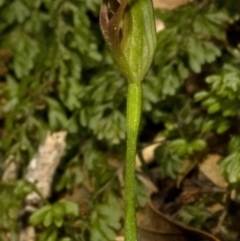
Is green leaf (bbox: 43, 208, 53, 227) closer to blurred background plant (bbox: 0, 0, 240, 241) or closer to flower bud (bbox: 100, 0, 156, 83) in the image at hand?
blurred background plant (bbox: 0, 0, 240, 241)

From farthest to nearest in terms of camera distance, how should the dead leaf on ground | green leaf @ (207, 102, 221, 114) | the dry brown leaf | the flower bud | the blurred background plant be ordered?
the dry brown leaf < the blurred background plant < green leaf @ (207, 102, 221, 114) < the dead leaf on ground < the flower bud

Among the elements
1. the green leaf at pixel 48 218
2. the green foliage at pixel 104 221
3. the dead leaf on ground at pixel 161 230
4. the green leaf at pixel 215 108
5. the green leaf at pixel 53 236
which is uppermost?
the green leaf at pixel 48 218

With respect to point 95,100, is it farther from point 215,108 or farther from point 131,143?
point 131,143

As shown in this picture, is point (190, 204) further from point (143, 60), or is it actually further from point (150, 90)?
point (143, 60)

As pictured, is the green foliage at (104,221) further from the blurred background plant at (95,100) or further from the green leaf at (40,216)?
the green leaf at (40,216)

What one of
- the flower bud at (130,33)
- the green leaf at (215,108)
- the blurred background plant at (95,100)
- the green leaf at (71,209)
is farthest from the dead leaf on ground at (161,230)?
the flower bud at (130,33)

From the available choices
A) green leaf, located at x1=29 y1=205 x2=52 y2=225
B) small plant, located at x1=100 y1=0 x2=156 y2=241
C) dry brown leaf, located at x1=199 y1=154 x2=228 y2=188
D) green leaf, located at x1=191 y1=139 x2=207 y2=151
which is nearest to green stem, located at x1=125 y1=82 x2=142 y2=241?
small plant, located at x1=100 y1=0 x2=156 y2=241
